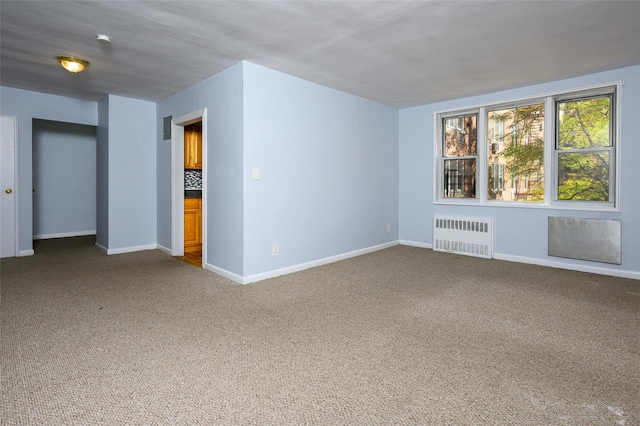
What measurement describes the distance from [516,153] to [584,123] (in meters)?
0.85

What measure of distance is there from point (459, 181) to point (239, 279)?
12.5 feet

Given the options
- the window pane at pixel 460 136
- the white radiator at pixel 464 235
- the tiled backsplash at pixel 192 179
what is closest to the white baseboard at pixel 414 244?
the white radiator at pixel 464 235

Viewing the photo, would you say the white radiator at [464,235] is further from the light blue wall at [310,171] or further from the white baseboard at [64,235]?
the white baseboard at [64,235]

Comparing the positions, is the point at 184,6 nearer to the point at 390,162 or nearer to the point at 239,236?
the point at 239,236

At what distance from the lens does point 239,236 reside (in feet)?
12.7

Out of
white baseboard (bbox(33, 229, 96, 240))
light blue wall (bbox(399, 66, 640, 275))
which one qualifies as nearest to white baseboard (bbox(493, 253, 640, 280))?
light blue wall (bbox(399, 66, 640, 275))

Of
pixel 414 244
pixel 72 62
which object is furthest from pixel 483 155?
pixel 72 62

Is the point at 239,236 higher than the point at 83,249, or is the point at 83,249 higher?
the point at 239,236

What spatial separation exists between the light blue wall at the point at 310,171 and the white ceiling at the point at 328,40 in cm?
34

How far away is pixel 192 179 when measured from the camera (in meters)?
5.62

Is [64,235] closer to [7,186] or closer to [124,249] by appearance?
[7,186]

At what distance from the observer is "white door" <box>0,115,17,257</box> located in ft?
16.2

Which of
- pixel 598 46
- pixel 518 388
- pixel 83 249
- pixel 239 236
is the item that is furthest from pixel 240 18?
pixel 83 249

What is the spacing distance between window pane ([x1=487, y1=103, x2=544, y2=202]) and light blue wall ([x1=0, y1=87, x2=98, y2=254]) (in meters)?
6.57
